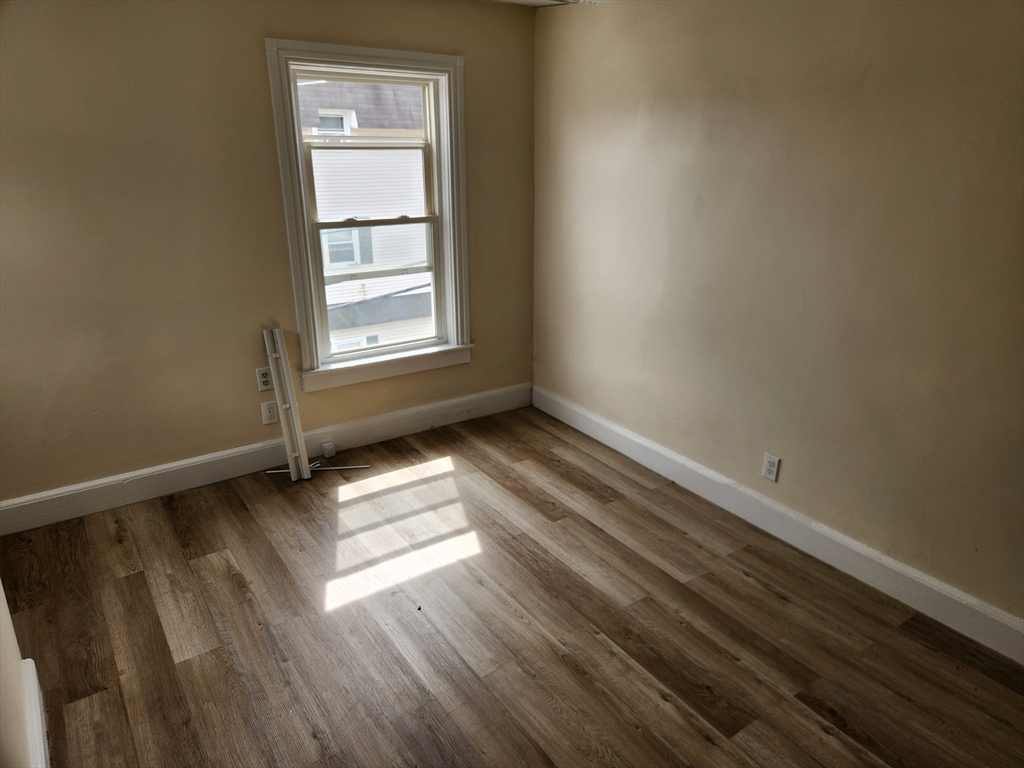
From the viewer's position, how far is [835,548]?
264 cm

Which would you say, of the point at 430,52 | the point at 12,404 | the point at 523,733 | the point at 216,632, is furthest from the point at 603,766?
the point at 430,52

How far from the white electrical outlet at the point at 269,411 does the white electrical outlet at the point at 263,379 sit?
0.08m

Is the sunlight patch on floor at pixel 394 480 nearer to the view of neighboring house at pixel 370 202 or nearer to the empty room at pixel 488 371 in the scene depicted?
the empty room at pixel 488 371

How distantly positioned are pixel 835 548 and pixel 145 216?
10.3ft

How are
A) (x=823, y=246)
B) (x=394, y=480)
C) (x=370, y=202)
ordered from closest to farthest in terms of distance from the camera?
(x=823, y=246), (x=394, y=480), (x=370, y=202)

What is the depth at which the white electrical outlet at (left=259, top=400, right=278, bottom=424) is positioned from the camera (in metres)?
3.36

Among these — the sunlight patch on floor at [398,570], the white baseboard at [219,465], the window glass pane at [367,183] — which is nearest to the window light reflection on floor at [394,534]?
the sunlight patch on floor at [398,570]

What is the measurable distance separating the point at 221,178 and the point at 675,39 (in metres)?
2.06

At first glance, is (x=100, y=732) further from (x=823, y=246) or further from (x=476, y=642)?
(x=823, y=246)

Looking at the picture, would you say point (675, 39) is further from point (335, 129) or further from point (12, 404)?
point (12, 404)

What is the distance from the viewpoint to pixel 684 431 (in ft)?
10.7

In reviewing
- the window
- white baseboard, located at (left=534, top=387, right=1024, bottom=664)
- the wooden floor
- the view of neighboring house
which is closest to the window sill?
the window

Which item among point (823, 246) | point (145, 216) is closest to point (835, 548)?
point (823, 246)

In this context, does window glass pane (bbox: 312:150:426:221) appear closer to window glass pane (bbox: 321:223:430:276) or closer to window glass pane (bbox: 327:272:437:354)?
window glass pane (bbox: 321:223:430:276)
